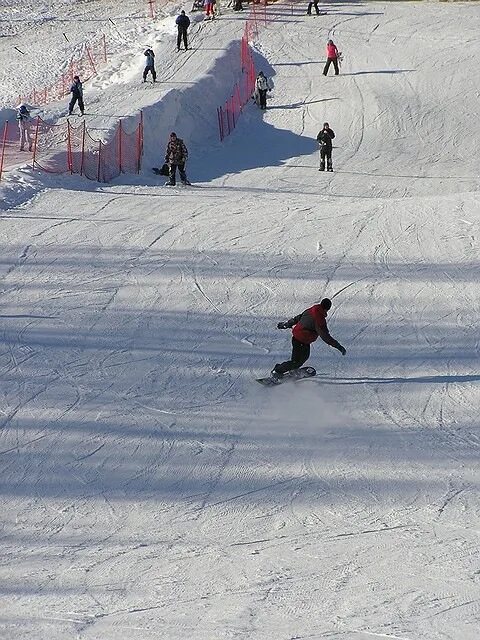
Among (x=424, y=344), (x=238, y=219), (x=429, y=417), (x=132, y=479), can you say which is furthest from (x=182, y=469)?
(x=238, y=219)

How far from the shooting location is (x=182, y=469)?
33.8 ft

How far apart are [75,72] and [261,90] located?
8194 mm

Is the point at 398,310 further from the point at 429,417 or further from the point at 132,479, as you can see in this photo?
the point at 132,479

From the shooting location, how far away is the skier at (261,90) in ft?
94.0

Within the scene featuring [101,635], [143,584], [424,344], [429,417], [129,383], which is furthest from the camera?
[424,344]

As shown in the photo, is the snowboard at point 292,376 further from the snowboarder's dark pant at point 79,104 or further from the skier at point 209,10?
the skier at point 209,10

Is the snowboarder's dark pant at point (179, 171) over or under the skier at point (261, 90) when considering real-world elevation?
under

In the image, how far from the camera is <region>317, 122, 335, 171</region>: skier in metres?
23.3

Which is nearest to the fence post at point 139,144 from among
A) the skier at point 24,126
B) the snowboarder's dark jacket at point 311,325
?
the skier at point 24,126

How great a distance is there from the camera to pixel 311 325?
459 inches

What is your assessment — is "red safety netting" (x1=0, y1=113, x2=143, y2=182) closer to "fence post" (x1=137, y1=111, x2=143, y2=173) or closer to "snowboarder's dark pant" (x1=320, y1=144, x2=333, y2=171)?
"fence post" (x1=137, y1=111, x2=143, y2=173)

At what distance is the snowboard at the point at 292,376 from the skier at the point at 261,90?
58.7ft

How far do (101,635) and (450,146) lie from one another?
68.6ft

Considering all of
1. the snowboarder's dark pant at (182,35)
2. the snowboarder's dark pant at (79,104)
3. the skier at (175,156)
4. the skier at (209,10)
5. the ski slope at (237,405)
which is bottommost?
the ski slope at (237,405)
